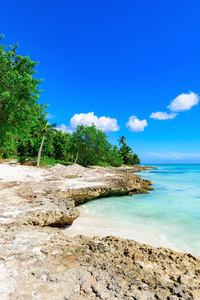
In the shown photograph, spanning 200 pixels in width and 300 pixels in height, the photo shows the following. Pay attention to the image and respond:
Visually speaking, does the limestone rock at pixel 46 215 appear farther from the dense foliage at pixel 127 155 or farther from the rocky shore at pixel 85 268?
the dense foliage at pixel 127 155

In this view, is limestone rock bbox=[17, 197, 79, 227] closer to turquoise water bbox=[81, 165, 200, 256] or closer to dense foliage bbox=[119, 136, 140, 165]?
turquoise water bbox=[81, 165, 200, 256]

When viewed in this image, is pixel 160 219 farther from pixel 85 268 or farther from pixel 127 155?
pixel 127 155

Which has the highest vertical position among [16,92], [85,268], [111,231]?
[16,92]

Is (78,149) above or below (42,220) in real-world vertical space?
above

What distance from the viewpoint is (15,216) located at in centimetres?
522

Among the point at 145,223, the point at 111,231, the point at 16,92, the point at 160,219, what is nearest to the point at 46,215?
A: the point at 111,231

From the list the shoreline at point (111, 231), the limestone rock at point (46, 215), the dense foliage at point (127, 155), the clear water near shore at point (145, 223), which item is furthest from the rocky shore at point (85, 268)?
the dense foliage at point (127, 155)

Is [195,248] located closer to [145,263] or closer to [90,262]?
[145,263]

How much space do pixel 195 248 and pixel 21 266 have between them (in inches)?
251

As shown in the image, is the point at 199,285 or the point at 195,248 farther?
the point at 195,248

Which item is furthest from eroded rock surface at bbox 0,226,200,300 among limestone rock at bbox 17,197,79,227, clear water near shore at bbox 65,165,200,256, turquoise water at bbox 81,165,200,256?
turquoise water at bbox 81,165,200,256

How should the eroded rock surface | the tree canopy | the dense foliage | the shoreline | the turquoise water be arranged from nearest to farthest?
the eroded rock surface < the shoreline < the turquoise water < the tree canopy < the dense foliage

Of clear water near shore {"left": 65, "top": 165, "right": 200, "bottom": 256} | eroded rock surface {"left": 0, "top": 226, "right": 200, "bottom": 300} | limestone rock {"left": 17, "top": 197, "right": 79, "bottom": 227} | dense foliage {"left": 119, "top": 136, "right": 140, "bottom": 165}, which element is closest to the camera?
eroded rock surface {"left": 0, "top": 226, "right": 200, "bottom": 300}

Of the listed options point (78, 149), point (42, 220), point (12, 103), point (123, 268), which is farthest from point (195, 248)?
point (78, 149)
